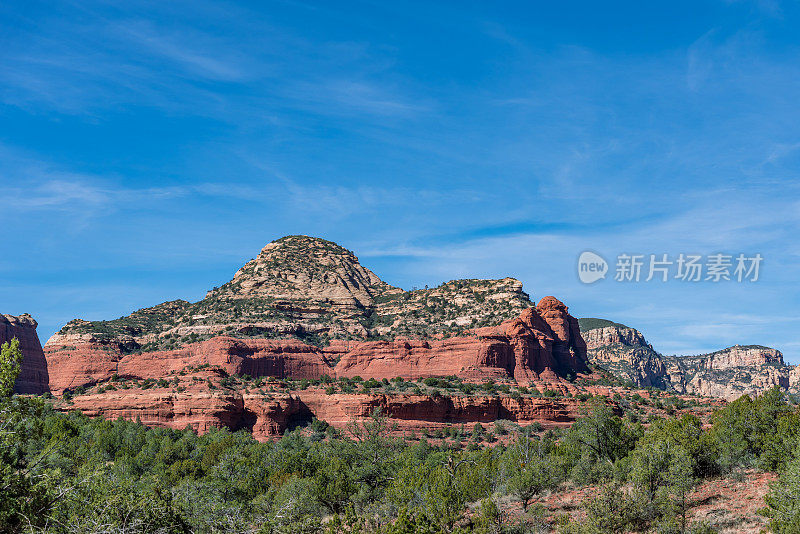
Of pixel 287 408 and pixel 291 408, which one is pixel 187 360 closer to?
pixel 291 408

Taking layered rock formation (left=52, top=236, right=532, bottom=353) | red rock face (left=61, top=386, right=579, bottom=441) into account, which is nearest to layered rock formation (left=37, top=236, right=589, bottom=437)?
red rock face (left=61, top=386, right=579, bottom=441)

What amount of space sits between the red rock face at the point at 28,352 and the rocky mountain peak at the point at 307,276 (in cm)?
3550

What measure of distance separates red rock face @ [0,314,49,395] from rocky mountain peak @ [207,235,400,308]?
116 feet

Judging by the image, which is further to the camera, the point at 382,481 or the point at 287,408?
the point at 287,408

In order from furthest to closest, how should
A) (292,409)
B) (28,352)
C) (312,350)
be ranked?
(312,350)
(28,352)
(292,409)

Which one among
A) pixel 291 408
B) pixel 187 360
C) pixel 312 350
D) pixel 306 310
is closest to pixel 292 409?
pixel 291 408

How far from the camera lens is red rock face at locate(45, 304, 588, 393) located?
106812 millimetres

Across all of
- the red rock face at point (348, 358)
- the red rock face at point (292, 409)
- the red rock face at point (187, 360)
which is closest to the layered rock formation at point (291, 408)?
the red rock face at point (292, 409)

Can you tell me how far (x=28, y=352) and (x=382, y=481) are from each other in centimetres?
9743

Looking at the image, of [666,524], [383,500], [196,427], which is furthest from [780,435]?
[196,427]

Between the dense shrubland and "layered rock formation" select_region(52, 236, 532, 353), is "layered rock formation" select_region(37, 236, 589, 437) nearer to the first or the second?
"layered rock formation" select_region(52, 236, 532, 353)

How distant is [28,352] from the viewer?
377 feet

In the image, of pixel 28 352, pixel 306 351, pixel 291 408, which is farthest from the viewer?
pixel 306 351

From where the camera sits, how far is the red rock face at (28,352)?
109 m
